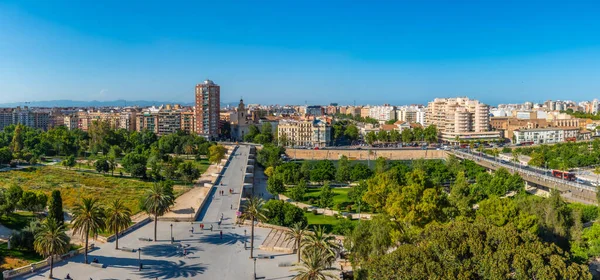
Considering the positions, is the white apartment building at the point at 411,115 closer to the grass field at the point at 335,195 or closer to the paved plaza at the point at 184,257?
the grass field at the point at 335,195

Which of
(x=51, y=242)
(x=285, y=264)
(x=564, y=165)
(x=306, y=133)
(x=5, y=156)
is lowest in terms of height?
(x=285, y=264)

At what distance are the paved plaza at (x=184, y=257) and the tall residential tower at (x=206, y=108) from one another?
6260 cm

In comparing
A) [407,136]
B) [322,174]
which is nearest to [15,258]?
[322,174]

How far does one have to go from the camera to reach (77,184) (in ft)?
142

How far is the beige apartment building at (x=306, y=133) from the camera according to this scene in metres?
90.4

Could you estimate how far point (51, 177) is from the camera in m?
46.2

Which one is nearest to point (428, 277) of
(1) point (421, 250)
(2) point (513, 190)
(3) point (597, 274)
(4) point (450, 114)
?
(1) point (421, 250)

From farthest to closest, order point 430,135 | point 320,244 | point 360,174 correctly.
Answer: point 430,135, point 360,174, point 320,244

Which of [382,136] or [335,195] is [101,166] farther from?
[382,136]

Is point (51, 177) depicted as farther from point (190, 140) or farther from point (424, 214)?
point (424, 214)

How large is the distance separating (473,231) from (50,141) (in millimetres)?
69005

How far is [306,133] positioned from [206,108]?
20.2m

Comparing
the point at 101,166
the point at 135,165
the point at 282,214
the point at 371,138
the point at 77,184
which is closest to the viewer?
the point at 282,214

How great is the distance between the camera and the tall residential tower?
296ft
